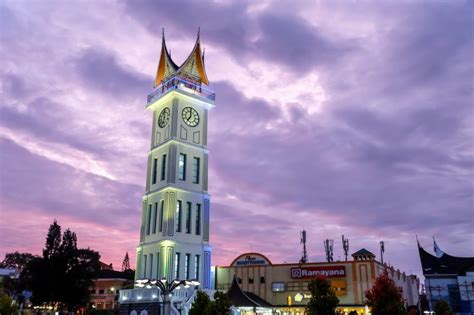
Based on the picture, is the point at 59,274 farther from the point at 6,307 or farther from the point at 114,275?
the point at 114,275

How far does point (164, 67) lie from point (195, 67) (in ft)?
12.1

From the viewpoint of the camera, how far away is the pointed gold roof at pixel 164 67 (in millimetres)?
49250

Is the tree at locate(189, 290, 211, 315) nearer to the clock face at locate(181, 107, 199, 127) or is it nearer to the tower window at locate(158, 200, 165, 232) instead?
the tower window at locate(158, 200, 165, 232)

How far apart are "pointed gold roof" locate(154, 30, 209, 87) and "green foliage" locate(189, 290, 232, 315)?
26.8 meters

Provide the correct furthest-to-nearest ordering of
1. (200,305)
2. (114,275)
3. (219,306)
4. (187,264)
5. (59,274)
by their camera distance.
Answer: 1. (114,275)
2. (59,274)
3. (187,264)
4. (200,305)
5. (219,306)

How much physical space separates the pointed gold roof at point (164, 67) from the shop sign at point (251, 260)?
879 inches

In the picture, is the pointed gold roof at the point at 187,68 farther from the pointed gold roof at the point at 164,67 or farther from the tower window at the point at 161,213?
the tower window at the point at 161,213

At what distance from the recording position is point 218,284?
5438 cm

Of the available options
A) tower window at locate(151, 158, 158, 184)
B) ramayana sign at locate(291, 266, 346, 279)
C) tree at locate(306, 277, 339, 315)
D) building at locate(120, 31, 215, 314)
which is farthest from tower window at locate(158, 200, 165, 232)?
tree at locate(306, 277, 339, 315)

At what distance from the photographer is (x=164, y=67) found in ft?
166

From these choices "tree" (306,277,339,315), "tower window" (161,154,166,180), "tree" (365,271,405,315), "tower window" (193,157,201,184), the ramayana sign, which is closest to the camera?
"tree" (306,277,339,315)

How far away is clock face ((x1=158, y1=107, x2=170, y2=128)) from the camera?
46966 millimetres

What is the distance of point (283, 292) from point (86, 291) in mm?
23571

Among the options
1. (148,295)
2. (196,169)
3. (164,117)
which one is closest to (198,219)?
(196,169)
